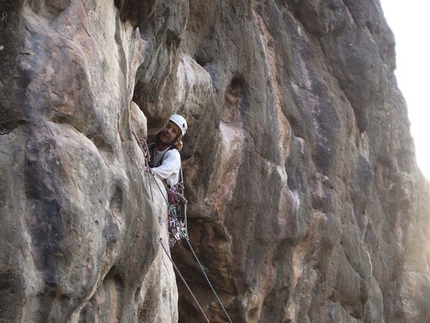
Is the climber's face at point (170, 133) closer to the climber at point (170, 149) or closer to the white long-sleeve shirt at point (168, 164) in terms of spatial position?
the climber at point (170, 149)

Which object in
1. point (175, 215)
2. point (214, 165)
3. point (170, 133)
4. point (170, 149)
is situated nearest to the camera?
point (170, 149)

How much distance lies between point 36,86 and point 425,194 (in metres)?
14.3

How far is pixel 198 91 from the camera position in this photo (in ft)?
28.3

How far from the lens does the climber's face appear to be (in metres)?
7.69

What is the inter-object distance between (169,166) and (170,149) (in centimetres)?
28

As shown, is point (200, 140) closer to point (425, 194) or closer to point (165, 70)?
point (165, 70)

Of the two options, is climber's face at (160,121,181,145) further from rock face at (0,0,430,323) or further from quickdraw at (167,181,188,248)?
quickdraw at (167,181,188,248)

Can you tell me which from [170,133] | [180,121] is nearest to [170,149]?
[170,133]

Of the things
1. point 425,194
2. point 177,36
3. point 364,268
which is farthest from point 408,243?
point 177,36

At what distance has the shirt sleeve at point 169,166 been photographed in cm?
727

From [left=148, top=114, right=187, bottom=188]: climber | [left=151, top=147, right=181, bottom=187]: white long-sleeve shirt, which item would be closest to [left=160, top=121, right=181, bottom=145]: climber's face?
[left=148, top=114, right=187, bottom=188]: climber

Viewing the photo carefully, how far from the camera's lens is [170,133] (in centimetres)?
770

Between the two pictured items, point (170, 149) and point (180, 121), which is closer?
point (170, 149)

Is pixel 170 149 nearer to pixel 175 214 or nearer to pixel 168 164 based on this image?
pixel 168 164
